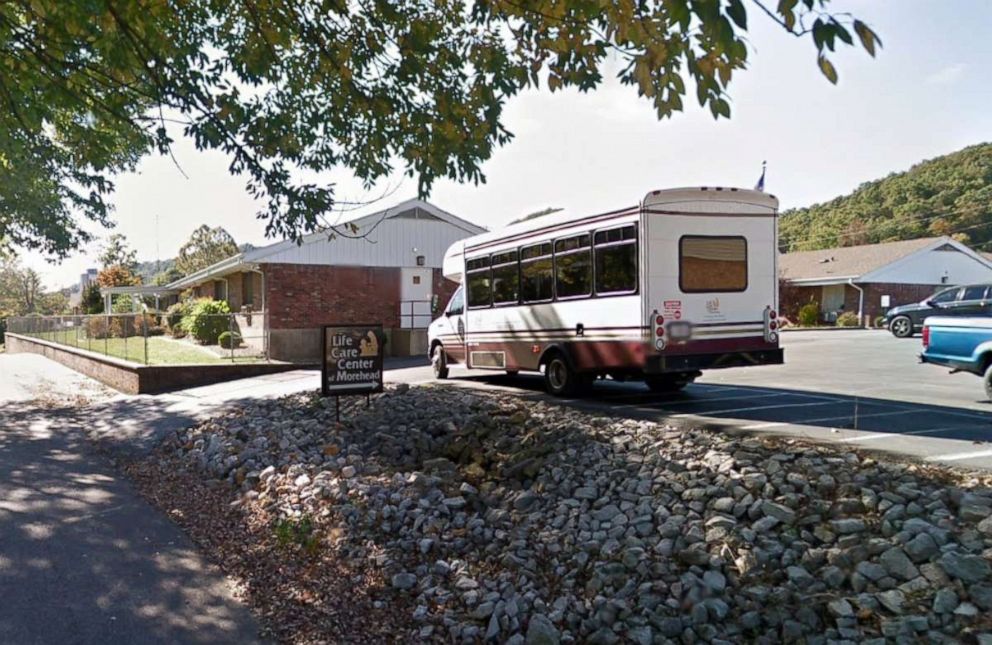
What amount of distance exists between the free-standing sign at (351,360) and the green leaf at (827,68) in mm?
7507

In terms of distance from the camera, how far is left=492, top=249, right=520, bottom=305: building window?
12.1m

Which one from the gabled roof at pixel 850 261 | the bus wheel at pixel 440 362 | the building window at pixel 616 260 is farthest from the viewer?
the gabled roof at pixel 850 261

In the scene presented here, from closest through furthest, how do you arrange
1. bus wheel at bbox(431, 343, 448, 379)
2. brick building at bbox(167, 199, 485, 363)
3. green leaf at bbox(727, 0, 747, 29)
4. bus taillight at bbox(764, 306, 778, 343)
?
green leaf at bbox(727, 0, 747, 29) < bus taillight at bbox(764, 306, 778, 343) < bus wheel at bbox(431, 343, 448, 379) < brick building at bbox(167, 199, 485, 363)

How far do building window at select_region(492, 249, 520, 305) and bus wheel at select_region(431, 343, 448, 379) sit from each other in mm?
2864

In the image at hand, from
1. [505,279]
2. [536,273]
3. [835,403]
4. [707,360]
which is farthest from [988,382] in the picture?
[505,279]

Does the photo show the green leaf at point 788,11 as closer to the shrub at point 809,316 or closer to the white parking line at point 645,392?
the white parking line at point 645,392

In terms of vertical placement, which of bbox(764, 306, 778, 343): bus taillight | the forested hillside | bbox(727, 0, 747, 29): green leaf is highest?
the forested hillside

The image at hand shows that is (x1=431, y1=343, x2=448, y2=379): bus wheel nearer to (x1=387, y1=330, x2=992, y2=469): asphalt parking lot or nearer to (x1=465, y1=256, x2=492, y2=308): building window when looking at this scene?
(x1=387, y1=330, x2=992, y2=469): asphalt parking lot

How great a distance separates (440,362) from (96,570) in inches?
398

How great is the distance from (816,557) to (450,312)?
35.4 ft

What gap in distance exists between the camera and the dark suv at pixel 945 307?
21.6 metres

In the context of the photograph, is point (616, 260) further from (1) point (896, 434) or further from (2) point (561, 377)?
(1) point (896, 434)

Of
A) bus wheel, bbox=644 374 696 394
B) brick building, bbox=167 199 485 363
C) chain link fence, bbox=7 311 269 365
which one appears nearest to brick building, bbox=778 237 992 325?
brick building, bbox=167 199 485 363

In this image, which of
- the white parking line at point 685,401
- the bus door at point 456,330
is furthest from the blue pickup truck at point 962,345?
the bus door at point 456,330
